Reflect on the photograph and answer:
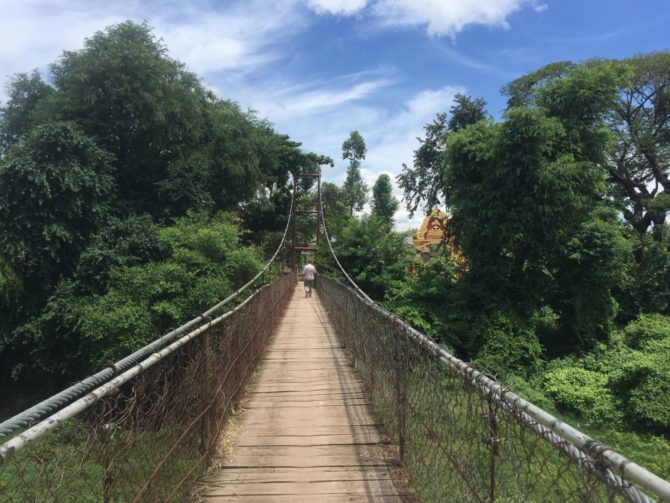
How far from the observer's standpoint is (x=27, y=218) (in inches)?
543

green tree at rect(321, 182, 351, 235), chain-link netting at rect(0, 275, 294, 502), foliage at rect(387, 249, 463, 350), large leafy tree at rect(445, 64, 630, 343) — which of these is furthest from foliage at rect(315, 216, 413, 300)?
green tree at rect(321, 182, 351, 235)

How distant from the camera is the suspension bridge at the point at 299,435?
151 centimetres

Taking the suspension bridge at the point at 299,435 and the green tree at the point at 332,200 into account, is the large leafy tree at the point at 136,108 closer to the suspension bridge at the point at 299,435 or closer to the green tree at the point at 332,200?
the suspension bridge at the point at 299,435

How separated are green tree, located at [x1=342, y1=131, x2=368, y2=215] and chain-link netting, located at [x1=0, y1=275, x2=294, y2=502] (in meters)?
42.8

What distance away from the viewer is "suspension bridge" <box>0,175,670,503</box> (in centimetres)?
151

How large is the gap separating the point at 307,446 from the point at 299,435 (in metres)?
0.22

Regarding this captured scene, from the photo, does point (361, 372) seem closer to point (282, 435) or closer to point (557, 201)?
point (282, 435)

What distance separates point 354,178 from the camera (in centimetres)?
5384

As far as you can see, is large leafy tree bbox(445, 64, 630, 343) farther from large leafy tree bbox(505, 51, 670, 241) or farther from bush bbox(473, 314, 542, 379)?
large leafy tree bbox(505, 51, 670, 241)

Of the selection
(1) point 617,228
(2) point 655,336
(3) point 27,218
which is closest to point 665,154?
(1) point 617,228

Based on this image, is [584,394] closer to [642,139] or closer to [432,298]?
[432,298]

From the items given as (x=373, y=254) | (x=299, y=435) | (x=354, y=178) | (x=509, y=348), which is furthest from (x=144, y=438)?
(x=354, y=178)

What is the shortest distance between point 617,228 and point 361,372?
36.8 ft

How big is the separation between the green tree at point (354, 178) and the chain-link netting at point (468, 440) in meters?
42.8
